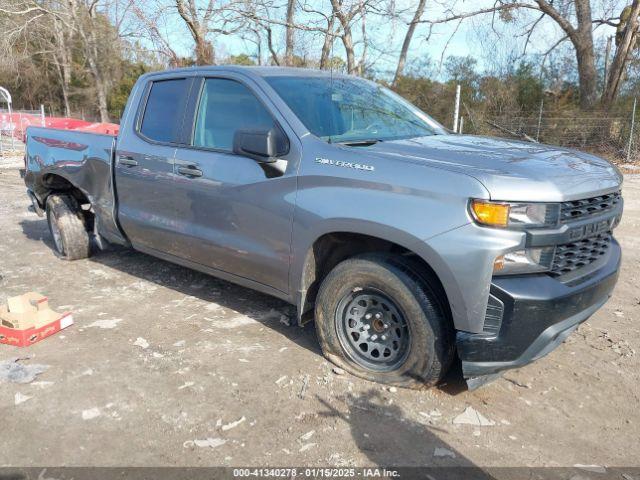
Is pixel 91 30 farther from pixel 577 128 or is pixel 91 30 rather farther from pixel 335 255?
pixel 335 255

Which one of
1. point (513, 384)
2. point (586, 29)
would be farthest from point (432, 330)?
point (586, 29)

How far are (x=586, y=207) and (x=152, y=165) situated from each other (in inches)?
126

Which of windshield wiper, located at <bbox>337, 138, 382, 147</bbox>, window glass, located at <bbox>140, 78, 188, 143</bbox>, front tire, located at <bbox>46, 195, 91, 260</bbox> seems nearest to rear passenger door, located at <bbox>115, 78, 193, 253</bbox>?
window glass, located at <bbox>140, 78, 188, 143</bbox>

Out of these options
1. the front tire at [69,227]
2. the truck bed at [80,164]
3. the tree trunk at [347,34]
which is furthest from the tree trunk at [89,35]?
the front tire at [69,227]

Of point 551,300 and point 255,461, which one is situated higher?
point 551,300

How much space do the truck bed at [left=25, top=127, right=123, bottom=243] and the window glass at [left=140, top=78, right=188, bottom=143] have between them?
494 mm

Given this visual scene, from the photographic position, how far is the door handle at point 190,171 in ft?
13.3

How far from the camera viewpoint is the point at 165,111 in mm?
4535

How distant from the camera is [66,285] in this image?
5.21m

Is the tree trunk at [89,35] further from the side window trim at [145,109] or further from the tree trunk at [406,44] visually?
the side window trim at [145,109]

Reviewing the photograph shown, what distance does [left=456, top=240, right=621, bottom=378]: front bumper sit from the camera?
2.75 metres

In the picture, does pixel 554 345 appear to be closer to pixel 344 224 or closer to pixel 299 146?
pixel 344 224

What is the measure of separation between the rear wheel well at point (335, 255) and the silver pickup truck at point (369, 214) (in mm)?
10

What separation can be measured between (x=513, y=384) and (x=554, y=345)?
534 mm
